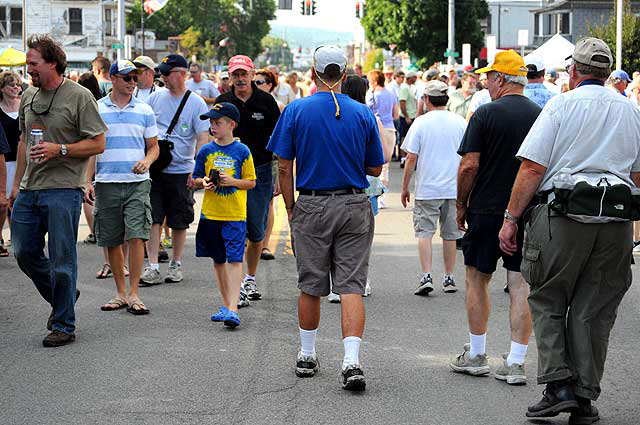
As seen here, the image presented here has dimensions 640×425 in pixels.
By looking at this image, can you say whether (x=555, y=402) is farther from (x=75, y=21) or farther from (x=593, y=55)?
(x=75, y=21)

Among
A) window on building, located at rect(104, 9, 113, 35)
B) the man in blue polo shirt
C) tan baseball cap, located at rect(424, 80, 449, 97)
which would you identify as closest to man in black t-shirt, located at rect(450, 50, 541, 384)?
the man in blue polo shirt

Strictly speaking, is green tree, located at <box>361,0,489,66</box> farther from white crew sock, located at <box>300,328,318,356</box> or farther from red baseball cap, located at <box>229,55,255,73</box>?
white crew sock, located at <box>300,328,318,356</box>

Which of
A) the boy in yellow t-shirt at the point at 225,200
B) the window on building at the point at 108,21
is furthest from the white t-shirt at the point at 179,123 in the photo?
the window on building at the point at 108,21

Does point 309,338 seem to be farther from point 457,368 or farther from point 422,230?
point 422,230

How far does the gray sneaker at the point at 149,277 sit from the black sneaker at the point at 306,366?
12.6ft

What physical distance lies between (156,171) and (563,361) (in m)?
5.67

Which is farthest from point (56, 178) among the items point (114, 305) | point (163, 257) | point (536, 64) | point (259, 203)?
point (536, 64)

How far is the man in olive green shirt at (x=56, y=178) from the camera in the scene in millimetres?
8195

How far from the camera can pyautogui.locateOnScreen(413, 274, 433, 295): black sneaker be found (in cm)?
1043

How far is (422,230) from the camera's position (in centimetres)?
1072

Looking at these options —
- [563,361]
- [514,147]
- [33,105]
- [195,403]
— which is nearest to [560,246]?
[563,361]

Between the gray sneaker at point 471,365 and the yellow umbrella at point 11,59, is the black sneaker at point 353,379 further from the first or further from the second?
the yellow umbrella at point 11,59

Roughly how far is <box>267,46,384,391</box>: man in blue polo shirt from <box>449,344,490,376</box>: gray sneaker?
76cm

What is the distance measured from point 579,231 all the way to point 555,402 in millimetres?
922
